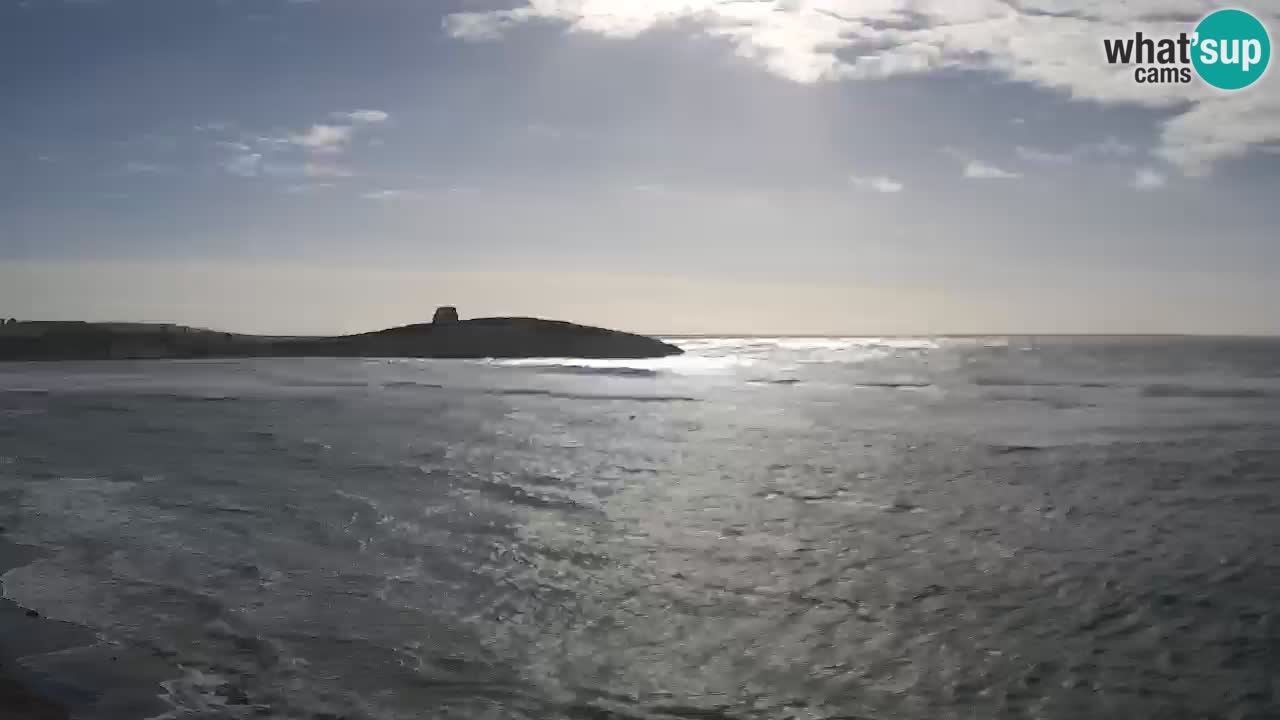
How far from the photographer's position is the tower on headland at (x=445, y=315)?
626ft

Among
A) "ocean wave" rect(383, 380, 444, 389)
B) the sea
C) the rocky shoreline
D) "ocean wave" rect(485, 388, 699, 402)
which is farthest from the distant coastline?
the rocky shoreline

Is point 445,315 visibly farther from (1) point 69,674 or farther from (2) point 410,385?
(1) point 69,674

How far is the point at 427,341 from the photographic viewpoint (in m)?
186

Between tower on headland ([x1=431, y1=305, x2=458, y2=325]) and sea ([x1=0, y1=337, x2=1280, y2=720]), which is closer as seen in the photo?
sea ([x1=0, y1=337, x2=1280, y2=720])

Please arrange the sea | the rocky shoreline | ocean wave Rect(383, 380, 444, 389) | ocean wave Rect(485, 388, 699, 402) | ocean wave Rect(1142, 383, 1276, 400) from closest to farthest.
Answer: the rocky shoreline, the sea, ocean wave Rect(1142, 383, 1276, 400), ocean wave Rect(485, 388, 699, 402), ocean wave Rect(383, 380, 444, 389)

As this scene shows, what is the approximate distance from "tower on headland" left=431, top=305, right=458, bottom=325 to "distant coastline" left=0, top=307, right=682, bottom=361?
8.6 inches

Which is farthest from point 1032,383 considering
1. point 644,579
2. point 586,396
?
point 644,579

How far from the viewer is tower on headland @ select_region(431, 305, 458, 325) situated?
626 feet

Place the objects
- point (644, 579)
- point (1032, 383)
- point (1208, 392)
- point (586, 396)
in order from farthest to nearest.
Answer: point (1032, 383) → point (586, 396) → point (1208, 392) → point (644, 579)

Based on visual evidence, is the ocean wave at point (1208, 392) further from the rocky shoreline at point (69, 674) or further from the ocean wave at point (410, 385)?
the rocky shoreline at point (69, 674)

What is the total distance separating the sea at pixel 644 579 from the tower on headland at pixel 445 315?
156197 millimetres

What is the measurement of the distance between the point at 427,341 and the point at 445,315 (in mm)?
9127

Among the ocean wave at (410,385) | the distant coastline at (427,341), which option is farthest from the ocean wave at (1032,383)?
the distant coastline at (427,341)

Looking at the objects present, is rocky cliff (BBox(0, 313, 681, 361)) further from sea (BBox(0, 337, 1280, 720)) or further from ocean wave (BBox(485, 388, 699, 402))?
sea (BBox(0, 337, 1280, 720))
